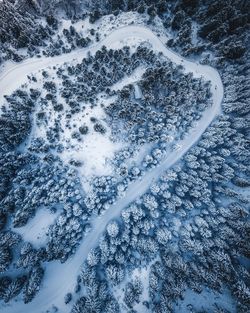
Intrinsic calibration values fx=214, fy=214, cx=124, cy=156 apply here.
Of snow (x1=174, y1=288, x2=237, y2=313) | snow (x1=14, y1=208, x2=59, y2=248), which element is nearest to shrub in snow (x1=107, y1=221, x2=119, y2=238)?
snow (x1=14, y1=208, x2=59, y2=248)

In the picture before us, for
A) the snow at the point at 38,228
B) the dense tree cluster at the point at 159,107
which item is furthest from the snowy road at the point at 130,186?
the snow at the point at 38,228

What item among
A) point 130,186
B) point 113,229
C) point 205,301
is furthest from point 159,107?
point 205,301

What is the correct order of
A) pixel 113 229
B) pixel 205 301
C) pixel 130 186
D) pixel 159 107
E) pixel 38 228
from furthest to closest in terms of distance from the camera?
pixel 159 107 < pixel 130 186 < pixel 38 228 < pixel 113 229 < pixel 205 301

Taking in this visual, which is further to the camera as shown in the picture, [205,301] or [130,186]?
[130,186]

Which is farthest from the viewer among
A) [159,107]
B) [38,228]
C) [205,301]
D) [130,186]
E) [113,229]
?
[159,107]

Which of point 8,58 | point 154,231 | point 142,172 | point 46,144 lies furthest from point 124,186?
point 8,58

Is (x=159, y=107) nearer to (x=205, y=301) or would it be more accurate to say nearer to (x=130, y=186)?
(x=130, y=186)

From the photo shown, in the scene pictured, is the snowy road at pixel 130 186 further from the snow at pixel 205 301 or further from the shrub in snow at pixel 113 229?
the snow at pixel 205 301

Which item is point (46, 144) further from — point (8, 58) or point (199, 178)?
point (199, 178)
